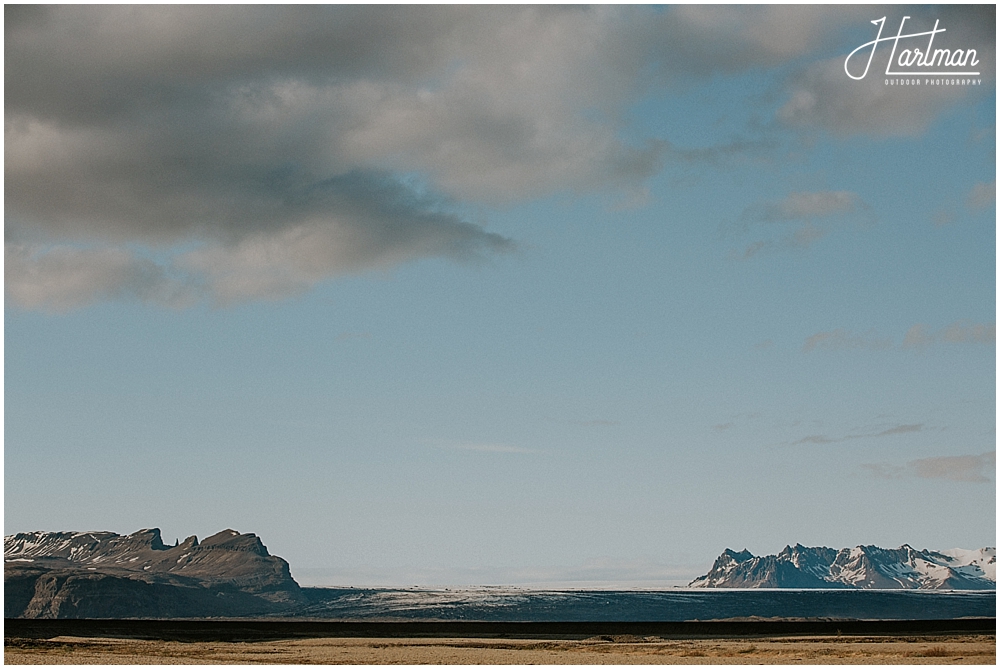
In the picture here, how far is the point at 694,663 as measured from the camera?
7412 centimetres

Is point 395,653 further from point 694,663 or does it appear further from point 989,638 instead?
point 989,638

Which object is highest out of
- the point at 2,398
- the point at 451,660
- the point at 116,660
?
the point at 2,398

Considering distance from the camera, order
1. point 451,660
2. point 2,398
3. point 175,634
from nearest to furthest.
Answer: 1. point 2,398
2. point 451,660
3. point 175,634

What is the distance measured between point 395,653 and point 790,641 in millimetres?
38104

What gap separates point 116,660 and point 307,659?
45.6 ft

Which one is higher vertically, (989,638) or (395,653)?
(989,638)

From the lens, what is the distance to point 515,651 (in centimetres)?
8806

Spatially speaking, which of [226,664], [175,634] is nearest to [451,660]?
[226,664]

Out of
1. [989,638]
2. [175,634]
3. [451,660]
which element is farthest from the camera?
[175,634]

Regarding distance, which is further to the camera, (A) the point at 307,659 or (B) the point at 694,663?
(A) the point at 307,659

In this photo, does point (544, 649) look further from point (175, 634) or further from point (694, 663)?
point (175, 634)

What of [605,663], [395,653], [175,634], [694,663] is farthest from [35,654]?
[694,663]

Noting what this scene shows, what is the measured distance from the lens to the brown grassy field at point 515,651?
76.2 m

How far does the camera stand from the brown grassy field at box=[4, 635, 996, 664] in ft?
250
